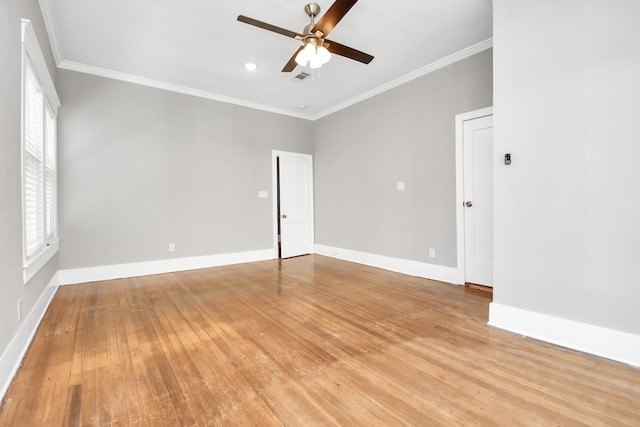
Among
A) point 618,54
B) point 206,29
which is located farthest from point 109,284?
point 618,54

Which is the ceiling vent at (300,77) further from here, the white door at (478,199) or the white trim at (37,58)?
the white trim at (37,58)

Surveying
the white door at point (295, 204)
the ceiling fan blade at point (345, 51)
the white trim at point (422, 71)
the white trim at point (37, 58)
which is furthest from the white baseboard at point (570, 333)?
the white trim at point (37, 58)

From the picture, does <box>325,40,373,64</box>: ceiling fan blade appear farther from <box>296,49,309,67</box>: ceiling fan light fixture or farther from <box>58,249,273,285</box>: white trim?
<box>58,249,273,285</box>: white trim

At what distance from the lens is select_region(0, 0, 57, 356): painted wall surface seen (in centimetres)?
170

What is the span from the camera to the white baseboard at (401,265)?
3.78 meters

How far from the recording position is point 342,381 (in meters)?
1.70

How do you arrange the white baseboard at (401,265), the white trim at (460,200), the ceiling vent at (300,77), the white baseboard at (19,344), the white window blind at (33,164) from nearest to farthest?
the white baseboard at (19,344)
the white window blind at (33,164)
the white trim at (460,200)
the white baseboard at (401,265)
the ceiling vent at (300,77)

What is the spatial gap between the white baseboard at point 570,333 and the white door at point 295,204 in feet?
→ 12.8

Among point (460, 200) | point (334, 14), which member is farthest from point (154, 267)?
point (460, 200)

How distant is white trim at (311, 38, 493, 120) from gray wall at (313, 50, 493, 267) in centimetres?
7

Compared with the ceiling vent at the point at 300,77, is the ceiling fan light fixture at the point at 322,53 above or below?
below

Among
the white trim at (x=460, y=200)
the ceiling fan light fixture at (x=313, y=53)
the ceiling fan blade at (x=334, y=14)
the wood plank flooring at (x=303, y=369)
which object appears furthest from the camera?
the white trim at (x=460, y=200)

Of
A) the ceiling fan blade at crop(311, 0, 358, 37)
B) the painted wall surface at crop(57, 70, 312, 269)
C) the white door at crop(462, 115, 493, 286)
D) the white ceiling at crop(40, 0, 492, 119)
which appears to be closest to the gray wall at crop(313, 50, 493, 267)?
the white door at crop(462, 115, 493, 286)

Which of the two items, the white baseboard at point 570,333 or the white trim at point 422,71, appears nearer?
the white baseboard at point 570,333
